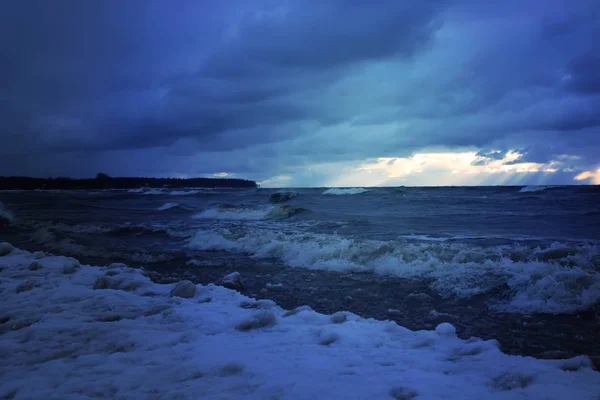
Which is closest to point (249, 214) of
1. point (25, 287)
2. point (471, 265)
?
point (471, 265)

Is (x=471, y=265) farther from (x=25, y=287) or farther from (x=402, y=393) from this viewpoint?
(x=25, y=287)

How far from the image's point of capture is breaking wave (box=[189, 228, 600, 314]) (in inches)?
178

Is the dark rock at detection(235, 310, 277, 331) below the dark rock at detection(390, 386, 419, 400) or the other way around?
below

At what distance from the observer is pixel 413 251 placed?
702 cm

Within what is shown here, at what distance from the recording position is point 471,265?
19.9 ft

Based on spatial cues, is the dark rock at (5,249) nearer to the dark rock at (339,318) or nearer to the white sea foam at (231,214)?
the dark rock at (339,318)

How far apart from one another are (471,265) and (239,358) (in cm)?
493

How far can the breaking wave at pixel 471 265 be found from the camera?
452 cm

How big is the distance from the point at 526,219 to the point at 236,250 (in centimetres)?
1274

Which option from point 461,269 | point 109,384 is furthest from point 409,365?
point 461,269

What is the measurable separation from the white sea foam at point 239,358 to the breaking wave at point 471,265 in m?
2.11

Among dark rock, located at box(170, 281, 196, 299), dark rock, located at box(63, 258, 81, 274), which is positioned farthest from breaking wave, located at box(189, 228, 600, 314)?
dark rock, located at box(63, 258, 81, 274)

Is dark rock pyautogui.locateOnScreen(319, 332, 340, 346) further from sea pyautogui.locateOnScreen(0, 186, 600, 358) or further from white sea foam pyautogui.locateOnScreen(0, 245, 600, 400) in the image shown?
sea pyautogui.locateOnScreen(0, 186, 600, 358)

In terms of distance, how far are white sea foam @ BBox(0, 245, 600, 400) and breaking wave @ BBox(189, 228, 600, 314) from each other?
2.11 meters
